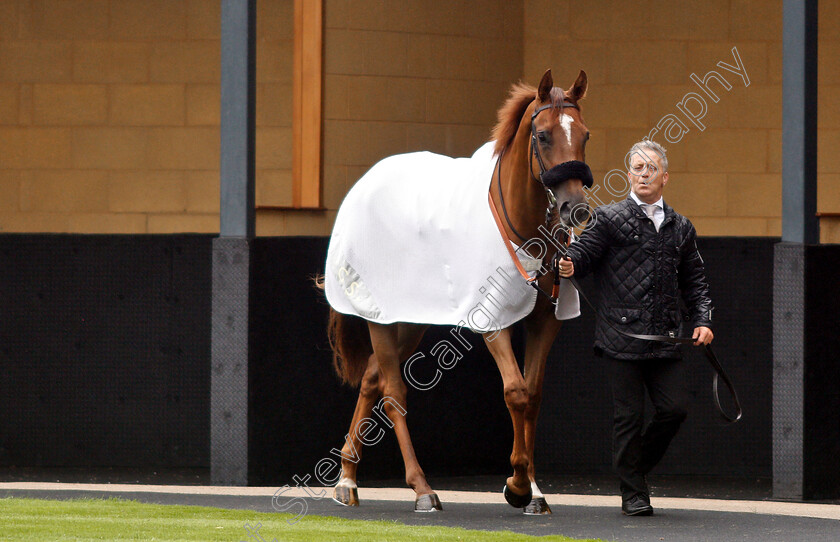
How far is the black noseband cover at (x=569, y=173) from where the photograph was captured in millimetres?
5922

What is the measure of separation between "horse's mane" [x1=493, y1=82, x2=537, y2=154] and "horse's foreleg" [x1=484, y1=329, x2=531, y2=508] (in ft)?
3.10

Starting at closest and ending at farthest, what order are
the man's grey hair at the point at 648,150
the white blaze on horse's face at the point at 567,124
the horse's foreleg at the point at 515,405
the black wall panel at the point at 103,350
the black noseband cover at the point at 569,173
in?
the black noseband cover at the point at 569,173, the white blaze on horse's face at the point at 567,124, the horse's foreleg at the point at 515,405, the man's grey hair at the point at 648,150, the black wall panel at the point at 103,350

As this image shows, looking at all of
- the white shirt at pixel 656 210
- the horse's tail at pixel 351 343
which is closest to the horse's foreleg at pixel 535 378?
the white shirt at pixel 656 210

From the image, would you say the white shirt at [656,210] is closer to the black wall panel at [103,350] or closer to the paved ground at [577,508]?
the paved ground at [577,508]

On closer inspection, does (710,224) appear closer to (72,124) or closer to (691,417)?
(691,417)

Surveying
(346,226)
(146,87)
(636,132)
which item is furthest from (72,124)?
(636,132)

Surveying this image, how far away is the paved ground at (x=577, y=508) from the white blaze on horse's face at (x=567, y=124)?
5.90 feet

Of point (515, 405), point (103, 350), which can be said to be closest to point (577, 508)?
point (515, 405)

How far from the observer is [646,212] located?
643 cm

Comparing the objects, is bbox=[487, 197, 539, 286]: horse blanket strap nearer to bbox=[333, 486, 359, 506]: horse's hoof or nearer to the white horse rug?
the white horse rug

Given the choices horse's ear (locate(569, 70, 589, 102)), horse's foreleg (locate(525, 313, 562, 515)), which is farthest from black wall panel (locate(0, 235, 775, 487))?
horse's ear (locate(569, 70, 589, 102))

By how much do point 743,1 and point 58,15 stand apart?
191 inches

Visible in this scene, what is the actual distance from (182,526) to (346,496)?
4.35 ft

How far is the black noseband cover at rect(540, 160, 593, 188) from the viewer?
5922mm
